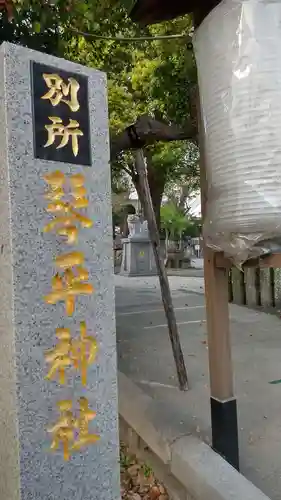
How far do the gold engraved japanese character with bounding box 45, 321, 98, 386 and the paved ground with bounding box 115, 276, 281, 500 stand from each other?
1.08 m

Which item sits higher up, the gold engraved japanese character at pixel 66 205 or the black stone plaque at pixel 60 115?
the black stone plaque at pixel 60 115

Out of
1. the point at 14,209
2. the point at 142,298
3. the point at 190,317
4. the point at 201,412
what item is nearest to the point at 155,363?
the point at 201,412

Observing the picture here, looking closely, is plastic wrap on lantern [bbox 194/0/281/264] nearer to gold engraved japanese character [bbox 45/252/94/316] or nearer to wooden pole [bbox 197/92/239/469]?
wooden pole [bbox 197/92/239/469]

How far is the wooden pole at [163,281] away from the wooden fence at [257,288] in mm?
3541

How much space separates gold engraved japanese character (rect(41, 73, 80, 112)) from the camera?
6.23 feet

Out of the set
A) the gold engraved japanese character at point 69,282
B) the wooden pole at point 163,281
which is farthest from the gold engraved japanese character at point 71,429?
the wooden pole at point 163,281

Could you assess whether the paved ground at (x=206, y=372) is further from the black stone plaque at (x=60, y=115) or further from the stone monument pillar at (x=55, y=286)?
the black stone plaque at (x=60, y=115)

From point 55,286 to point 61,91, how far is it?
867mm

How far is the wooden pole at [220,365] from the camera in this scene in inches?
94.8

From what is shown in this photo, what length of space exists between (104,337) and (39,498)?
28.3 inches

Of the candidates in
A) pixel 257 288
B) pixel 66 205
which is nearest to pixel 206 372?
pixel 66 205

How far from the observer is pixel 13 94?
181cm

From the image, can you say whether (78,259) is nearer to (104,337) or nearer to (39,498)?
(104,337)

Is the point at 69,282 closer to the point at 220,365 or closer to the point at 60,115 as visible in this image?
the point at 60,115
